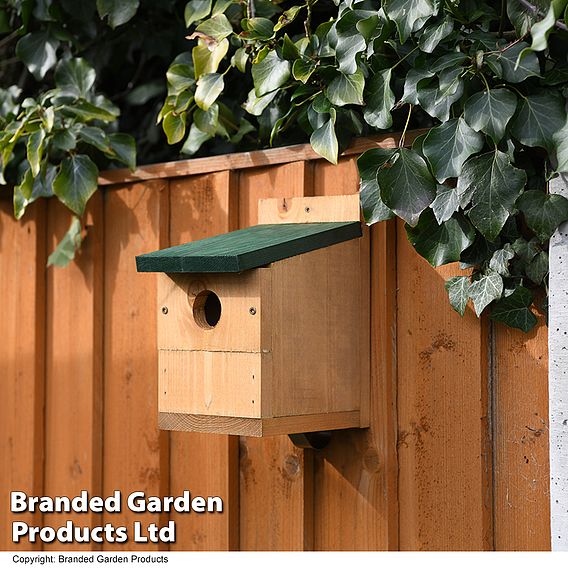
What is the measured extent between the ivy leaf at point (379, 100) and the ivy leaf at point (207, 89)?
0.44 metres

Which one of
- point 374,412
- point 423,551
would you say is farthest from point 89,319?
point 423,551

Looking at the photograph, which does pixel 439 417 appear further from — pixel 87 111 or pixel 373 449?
pixel 87 111

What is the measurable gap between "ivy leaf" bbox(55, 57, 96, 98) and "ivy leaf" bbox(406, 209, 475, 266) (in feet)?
3.93

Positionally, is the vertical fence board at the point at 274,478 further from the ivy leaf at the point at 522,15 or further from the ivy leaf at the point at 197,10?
the ivy leaf at the point at 522,15

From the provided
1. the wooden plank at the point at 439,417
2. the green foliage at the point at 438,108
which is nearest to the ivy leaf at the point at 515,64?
the green foliage at the point at 438,108

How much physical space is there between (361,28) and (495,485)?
0.96 metres

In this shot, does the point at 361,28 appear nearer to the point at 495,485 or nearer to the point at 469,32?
the point at 469,32

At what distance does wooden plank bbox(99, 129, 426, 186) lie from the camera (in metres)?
2.33

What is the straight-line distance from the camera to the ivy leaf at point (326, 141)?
89.3 inches

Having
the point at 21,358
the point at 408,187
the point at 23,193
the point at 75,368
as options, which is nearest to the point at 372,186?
the point at 408,187

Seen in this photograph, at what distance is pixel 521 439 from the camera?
217cm

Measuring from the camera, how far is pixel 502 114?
6.47 ft

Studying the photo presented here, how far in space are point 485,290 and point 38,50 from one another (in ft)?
5.10

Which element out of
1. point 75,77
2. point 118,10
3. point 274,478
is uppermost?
point 118,10
